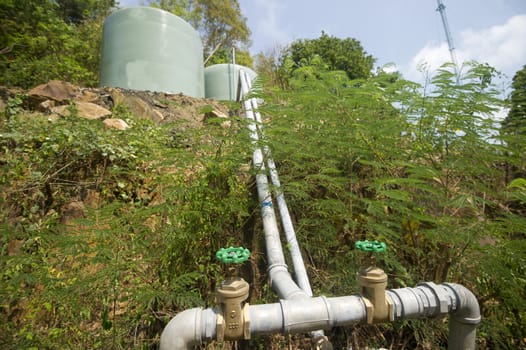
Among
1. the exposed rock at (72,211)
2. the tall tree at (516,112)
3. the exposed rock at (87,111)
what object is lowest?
the exposed rock at (72,211)

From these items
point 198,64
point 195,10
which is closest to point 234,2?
point 195,10

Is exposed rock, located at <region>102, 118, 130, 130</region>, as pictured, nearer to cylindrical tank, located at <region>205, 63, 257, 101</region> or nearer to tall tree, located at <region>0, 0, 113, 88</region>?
tall tree, located at <region>0, 0, 113, 88</region>

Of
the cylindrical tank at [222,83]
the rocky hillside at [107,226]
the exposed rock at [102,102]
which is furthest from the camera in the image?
the cylindrical tank at [222,83]

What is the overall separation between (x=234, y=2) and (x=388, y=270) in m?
26.2

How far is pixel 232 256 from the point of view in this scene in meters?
1.11

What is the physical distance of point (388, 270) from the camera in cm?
221

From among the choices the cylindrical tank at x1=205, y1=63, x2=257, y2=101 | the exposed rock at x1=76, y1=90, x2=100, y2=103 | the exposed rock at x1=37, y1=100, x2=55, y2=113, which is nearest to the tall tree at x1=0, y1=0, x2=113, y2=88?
the exposed rock at x1=76, y1=90, x2=100, y2=103

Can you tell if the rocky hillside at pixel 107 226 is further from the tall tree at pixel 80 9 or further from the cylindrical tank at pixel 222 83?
the tall tree at pixel 80 9

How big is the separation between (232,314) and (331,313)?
503mm

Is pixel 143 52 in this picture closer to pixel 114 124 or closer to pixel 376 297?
pixel 114 124

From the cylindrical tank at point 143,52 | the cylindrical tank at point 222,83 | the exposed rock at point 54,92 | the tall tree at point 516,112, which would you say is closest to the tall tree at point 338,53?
the cylindrical tank at point 222,83

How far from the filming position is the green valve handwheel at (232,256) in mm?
1081

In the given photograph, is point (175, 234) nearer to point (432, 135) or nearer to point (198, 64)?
point (432, 135)

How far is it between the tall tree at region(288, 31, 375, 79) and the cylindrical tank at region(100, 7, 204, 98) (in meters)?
12.5
